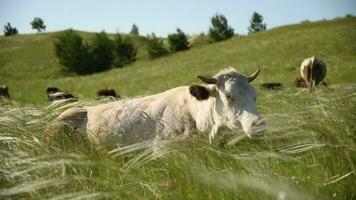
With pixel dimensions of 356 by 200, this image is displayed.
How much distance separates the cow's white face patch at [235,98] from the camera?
5.73 metres

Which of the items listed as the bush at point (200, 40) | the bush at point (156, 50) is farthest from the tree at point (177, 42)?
the bush at point (200, 40)

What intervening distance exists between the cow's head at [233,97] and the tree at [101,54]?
180ft

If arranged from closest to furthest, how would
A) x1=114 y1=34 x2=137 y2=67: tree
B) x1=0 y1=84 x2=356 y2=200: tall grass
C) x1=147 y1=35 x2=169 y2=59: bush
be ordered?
1. x1=0 y1=84 x2=356 y2=200: tall grass
2. x1=147 y1=35 x2=169 y2=59: bush
3. x1=114 y1=34 x2=137 y2=67: tree

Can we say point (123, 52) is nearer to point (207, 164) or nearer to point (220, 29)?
point (220, 29)

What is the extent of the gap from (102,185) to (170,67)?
1629 inches

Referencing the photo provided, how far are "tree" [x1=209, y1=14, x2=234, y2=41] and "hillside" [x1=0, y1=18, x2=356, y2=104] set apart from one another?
2126 centimetres

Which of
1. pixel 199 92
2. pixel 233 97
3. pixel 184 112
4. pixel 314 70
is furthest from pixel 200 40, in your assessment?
pixel 233 97

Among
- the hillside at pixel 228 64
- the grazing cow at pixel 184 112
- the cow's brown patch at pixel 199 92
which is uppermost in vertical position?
the cow's brown patch at pixel 199 92

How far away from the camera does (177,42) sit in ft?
214

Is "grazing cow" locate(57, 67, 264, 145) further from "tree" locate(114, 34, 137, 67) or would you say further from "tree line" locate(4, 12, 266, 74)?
"tree" locate(114, 34, 137, 67)

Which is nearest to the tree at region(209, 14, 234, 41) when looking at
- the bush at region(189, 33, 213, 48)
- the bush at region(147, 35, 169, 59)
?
the bush at region(189, 33, 213, 48)

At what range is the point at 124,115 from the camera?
22.2ft

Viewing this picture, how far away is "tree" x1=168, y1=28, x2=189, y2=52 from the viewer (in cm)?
6538

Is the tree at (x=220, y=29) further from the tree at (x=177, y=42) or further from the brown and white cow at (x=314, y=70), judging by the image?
the brown and white cow at (x=314, y=70)
